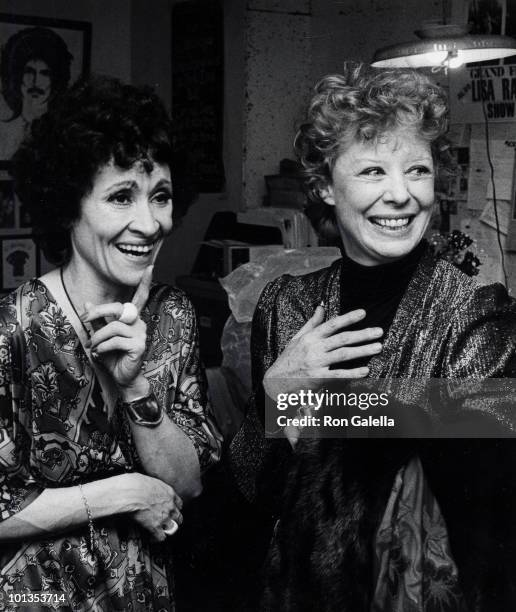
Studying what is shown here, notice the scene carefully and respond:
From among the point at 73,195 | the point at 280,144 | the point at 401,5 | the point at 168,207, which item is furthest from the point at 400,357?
the point at 280,144

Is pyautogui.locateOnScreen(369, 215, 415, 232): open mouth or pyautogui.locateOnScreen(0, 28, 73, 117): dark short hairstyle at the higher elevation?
pyautogui.locateOnScreen(0, 28, 73, 117): dark short hairstyle

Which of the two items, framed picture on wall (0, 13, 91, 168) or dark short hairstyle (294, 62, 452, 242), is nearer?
dark short hairstyle (294, 62, 452, 242)

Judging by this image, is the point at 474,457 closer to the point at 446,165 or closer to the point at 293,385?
the point at 293,385

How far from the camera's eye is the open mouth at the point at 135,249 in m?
1.46

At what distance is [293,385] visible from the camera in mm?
1454

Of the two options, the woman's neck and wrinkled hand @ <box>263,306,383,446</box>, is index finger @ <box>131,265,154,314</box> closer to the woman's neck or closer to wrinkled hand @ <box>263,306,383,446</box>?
the woman's neck

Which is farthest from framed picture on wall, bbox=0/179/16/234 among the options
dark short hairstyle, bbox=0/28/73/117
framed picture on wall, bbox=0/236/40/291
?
dark short hairstyle, bbox=0/28/73/117

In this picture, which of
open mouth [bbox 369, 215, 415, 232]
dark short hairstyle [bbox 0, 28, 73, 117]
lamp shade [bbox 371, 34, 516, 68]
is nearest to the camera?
open mouth [bbox 369, 215, 415, 232]

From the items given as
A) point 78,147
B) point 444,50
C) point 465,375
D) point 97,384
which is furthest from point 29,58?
point 465,375

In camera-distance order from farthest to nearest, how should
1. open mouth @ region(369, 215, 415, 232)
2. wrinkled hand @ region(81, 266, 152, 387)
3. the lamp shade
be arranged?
the lamp shade → open mouth @ region(369, 215, 415, 232) → wrinkled hand @ region(81, 266, 152, 387)

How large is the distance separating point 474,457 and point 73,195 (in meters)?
0.79

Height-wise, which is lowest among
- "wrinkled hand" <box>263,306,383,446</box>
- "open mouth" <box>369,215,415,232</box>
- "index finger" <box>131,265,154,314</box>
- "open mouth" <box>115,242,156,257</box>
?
"wrinkled hand" <box>263,306,383,446</box>

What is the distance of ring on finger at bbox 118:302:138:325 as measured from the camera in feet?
4.43

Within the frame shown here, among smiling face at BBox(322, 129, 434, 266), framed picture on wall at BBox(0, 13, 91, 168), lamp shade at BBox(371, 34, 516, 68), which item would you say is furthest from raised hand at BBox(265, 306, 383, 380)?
framed picture on wall at BBox(0, 13, 91, 168)
